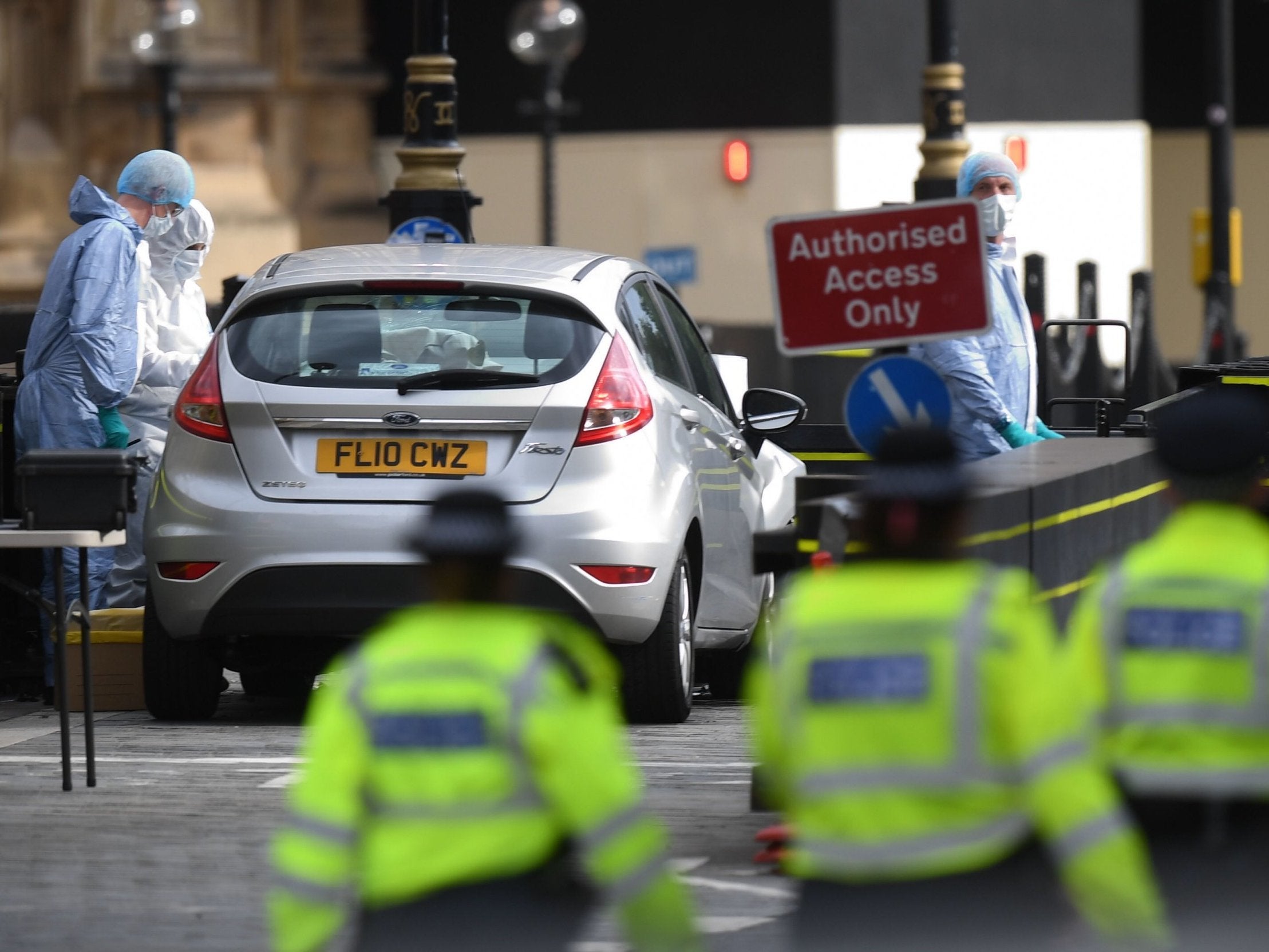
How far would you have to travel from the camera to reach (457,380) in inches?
339

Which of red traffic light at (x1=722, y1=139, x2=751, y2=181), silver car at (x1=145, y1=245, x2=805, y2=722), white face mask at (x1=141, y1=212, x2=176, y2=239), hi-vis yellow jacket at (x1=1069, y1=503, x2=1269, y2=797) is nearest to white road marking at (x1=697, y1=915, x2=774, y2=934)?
hi-vis yellow jacket at (x1=1069, y1=503, x2=1269, y2=797)

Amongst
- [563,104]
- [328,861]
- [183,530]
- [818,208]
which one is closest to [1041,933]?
[328,861]

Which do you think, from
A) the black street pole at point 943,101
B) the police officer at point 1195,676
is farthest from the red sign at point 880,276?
the black street pole at point 943,101

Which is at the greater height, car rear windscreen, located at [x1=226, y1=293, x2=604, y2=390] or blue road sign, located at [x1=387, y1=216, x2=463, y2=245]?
blue road sign, located at [x1=387, y1=216, x2=463, y2=245]

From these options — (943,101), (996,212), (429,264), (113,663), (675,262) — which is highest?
(943,101)

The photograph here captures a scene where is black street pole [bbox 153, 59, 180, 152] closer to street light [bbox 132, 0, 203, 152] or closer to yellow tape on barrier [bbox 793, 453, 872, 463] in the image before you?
street light [bbox 132, 0, 203, 152]

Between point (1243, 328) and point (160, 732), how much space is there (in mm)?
27471

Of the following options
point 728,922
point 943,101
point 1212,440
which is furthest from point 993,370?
point 943,101

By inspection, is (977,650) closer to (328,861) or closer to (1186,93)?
(328,861)

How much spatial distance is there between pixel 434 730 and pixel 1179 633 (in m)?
1.24

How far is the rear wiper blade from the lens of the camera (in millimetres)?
8586

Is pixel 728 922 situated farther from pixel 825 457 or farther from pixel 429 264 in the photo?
pixel 825 457

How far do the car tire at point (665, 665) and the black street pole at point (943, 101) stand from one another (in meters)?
8.46

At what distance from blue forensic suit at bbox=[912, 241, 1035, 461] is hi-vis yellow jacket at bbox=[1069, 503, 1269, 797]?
4.69 meters
